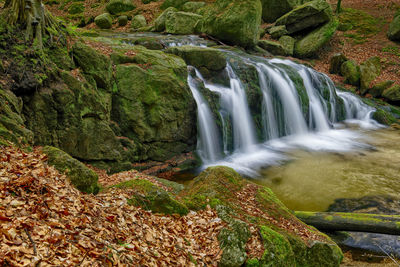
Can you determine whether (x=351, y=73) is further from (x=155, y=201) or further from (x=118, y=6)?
(x=118, y=6)

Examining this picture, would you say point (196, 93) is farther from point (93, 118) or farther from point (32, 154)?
point (32, 154)

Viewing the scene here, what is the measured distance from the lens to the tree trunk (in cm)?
589

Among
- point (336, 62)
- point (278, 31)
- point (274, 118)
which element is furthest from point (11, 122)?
point (336, 62)

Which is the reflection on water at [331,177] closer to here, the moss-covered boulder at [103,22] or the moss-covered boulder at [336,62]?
the moss-covered boulder at [336,62]

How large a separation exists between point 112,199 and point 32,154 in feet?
4.53

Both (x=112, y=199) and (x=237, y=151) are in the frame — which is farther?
(x=237, y=151)

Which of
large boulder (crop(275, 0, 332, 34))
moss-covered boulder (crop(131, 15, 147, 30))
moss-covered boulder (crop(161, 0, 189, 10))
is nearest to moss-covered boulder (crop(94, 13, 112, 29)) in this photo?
moss-covered boulder (crop(131, 15, 147, 30))

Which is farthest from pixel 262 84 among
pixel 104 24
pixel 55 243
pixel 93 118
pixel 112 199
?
pixel 104 24

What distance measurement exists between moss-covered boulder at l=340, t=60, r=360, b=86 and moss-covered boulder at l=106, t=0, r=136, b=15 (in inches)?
854

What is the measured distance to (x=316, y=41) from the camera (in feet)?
71.2

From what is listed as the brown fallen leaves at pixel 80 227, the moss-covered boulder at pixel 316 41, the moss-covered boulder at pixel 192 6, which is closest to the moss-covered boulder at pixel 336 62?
the moss-covered boulder at pixel 316 41

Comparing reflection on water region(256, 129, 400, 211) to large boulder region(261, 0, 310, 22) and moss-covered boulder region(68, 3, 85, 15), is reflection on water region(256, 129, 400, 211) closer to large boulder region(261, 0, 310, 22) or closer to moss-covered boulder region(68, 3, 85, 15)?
large boulder region(261, 0, 310, 22)

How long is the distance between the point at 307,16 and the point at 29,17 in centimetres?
2205

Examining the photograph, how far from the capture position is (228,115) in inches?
442
